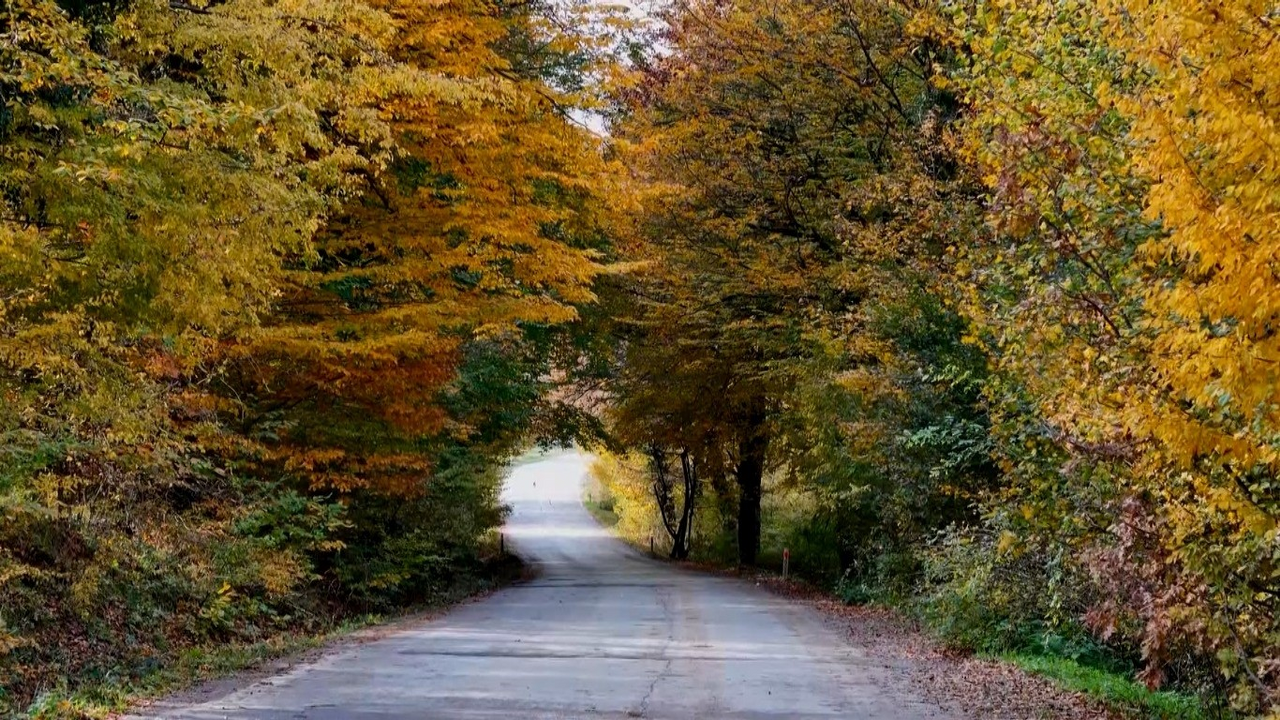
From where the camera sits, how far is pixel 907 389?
15.3m

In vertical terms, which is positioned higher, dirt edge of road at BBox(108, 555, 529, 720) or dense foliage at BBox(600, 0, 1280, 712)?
dense foliage at BBox(600, 0, 1280, 712)

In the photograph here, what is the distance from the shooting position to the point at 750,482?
3144 cm

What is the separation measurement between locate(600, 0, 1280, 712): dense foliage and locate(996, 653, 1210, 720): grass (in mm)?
260

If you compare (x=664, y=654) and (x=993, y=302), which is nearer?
(x=993, y=302)

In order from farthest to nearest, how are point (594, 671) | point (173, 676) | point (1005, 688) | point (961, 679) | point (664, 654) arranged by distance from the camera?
point (664, 654), point (961, 679), point (594, 671), point (1005, 688), point (173, 676)

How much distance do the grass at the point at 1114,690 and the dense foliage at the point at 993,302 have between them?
10.2 inches

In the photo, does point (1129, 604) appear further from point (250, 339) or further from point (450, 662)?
point (250, 339)

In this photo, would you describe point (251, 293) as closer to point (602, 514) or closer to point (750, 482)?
point (750, 482)

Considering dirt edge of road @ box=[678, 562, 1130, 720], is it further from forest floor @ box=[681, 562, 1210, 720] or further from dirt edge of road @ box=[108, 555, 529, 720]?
dirt edge of road @ box=[108, 555, 529, 720]

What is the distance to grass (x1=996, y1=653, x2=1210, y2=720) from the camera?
9078 mm

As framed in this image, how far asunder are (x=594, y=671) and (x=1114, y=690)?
4.90 meters

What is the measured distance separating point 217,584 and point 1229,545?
10147mm

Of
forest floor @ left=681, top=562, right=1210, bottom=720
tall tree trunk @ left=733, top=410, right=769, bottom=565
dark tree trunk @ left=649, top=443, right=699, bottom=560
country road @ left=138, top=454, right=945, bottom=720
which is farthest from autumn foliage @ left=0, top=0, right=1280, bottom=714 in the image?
dark tree trunk @ left=649, top=443, right=699, bottom=560

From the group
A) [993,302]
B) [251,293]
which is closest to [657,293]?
[993,302]
